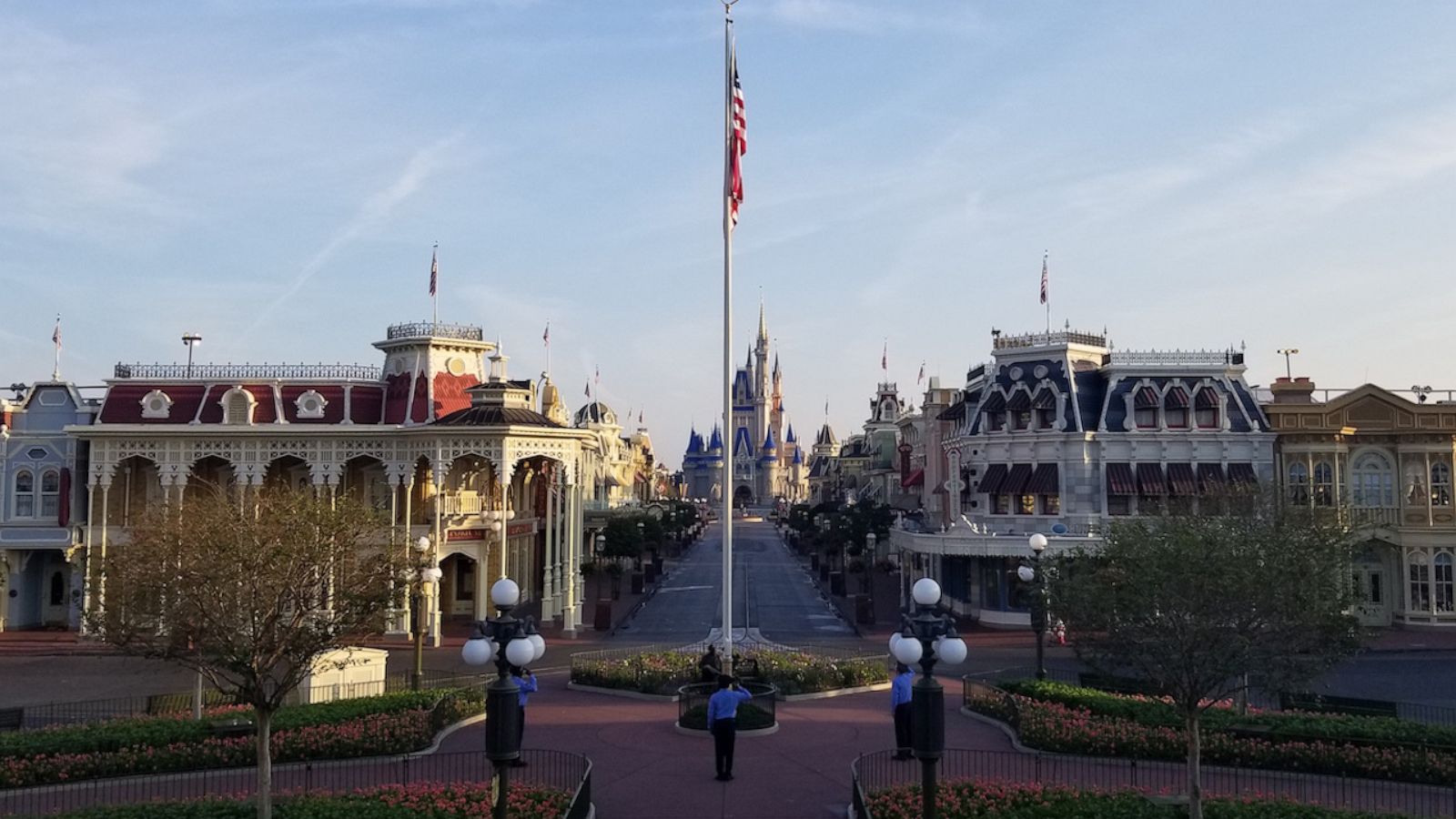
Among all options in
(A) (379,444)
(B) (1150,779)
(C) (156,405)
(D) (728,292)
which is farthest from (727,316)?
(C) (156,405)

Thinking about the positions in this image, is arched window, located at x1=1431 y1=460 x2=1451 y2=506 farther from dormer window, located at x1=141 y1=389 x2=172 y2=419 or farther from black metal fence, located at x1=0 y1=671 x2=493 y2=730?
dormer window, located at x1=141 y1=389 x2=172 y2=419

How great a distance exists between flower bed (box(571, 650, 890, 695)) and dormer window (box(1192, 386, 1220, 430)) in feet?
64.4

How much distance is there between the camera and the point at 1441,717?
73.9 feet

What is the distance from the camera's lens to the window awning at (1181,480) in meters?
38.7

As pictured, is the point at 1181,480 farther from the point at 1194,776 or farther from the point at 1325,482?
the point at 1194,776

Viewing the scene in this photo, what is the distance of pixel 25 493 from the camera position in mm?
39625

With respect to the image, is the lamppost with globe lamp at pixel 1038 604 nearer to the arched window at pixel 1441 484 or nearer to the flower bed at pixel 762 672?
the flower bed at pixel 762 672

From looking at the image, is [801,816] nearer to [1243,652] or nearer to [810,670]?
[1243,652]

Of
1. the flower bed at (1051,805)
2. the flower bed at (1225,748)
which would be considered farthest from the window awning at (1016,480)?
the flower bed at (1051,805)

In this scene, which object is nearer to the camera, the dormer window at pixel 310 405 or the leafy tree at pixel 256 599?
the leafy tree at pixel 256 599

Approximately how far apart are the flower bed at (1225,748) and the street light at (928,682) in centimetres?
685

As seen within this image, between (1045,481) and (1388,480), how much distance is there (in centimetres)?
1218

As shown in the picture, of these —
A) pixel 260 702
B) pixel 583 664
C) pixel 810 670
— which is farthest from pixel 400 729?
pixel 810 670

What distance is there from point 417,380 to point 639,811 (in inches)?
1115
